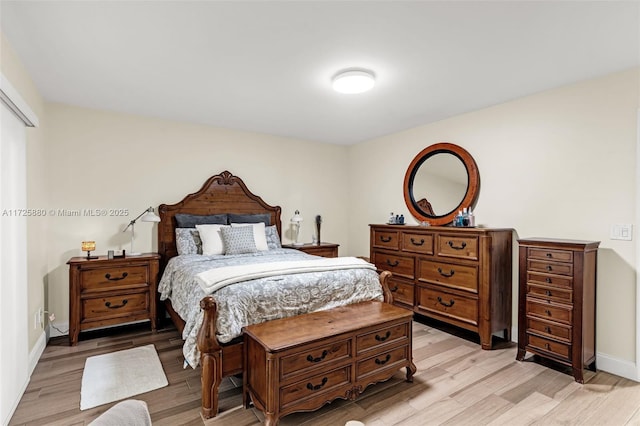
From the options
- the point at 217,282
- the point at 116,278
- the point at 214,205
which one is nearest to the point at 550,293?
the point at 217,282

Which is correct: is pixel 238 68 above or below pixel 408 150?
above

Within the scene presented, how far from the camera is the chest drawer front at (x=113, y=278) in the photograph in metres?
3.16

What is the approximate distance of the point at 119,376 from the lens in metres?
2.48

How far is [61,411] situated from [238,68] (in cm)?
261

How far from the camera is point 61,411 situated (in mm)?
2070

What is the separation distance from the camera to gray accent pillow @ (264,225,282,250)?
420cm

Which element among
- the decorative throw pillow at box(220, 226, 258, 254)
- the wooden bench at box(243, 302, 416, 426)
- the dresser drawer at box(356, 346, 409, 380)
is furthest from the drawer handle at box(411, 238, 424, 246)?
the decorative throw pillow at box(220, 226, 258, 254)

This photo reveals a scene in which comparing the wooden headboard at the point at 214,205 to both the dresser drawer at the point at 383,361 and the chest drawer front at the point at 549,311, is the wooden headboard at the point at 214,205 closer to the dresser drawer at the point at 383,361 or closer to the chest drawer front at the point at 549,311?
the dresser drawer at the point at 383,361

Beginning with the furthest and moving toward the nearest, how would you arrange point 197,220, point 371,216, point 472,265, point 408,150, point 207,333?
point 371,216
point 408,150
point 197,220
point 472,265
point 207,333

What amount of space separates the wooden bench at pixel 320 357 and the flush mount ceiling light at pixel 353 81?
5.83ft

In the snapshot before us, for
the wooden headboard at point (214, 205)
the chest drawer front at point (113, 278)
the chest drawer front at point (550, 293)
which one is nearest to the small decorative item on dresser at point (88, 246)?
the chest drawer front at point (113, 278)

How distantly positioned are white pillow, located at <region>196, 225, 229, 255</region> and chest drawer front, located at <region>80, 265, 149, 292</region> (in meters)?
0.63

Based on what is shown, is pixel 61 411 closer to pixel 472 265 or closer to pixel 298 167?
pixel 472 265

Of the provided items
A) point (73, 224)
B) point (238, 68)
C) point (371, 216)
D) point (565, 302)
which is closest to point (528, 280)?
point (565, 302)
